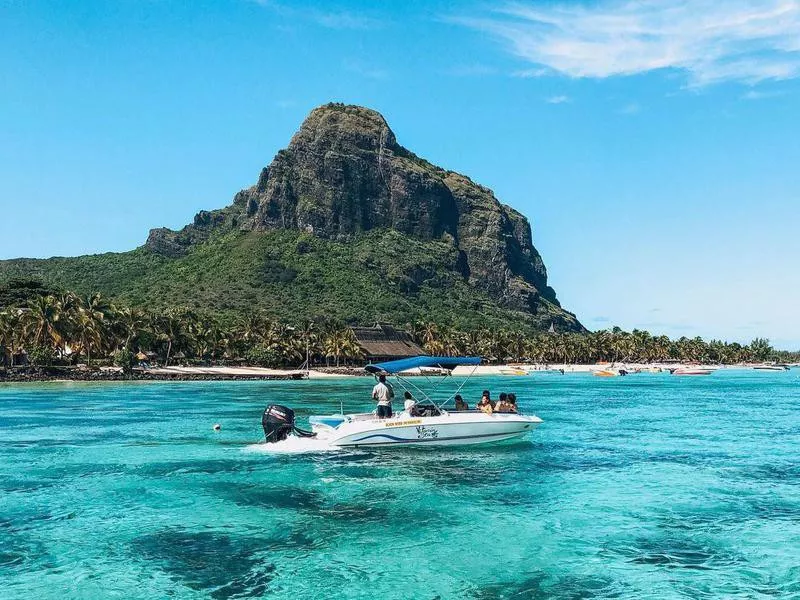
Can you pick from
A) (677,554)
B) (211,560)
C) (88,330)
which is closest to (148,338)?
(88,330)

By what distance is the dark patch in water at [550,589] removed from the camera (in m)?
12.8

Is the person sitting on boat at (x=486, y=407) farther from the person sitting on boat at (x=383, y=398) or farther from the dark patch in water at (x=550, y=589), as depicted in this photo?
the dark patch in water at (x=550, y=589)

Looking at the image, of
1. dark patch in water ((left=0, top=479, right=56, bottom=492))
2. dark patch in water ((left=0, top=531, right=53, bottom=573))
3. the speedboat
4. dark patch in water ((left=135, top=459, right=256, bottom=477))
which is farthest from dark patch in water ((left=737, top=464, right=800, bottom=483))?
dark patch in water ((left=0, top=479, right=56, bottom=492))

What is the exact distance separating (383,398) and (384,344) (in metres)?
125

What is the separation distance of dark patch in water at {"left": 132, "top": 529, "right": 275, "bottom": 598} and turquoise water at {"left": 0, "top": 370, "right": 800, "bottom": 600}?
6 centimetres

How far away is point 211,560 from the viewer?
1459 centimetres

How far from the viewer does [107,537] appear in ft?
54.3

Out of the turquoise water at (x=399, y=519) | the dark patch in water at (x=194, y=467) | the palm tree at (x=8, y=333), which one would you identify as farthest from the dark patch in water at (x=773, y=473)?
the palm tree at (x=8, y=333)

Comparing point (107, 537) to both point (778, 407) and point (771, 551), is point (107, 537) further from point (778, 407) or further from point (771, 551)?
point (778, 407)

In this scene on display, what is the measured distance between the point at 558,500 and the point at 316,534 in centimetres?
763

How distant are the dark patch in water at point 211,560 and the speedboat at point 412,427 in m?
11.1

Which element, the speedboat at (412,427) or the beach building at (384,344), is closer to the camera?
the speedboat at (412,427)

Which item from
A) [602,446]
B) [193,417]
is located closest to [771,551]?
[602,446]

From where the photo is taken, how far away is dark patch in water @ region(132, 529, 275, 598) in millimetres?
13086
